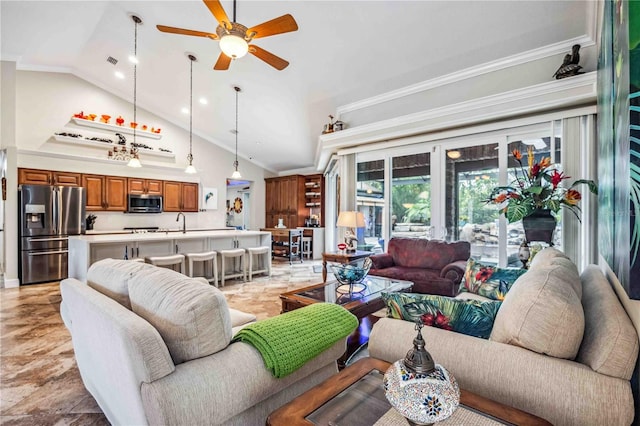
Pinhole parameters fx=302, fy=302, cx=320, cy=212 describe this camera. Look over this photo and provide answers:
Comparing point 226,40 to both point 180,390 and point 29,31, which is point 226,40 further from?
point 29,31

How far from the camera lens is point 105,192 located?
6.50 m

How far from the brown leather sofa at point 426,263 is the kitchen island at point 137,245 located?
8.79 ft

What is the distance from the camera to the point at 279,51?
4.30 m

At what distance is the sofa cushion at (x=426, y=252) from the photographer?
13.0 feet

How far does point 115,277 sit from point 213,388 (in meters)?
0.96

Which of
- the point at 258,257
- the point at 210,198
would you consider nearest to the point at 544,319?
the point at 258,257

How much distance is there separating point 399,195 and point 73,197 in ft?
19.7

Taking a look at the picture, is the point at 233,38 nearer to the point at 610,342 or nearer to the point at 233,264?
the point at 610,342

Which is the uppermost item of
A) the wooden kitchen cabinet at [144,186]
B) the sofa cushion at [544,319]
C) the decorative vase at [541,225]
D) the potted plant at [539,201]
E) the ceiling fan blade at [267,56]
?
the ceiling fan blade at [267,56]

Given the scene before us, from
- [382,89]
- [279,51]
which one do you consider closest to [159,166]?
[279,51]

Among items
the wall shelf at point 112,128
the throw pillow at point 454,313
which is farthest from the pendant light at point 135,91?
the throw pillow at point 454,313

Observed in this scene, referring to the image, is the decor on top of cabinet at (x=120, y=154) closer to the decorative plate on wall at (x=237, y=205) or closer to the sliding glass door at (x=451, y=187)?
the decorative plate on wall at (x=237, y=205)

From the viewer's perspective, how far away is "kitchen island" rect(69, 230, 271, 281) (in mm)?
4078

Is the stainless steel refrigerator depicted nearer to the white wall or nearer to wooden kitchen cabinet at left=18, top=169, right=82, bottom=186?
the white wall
